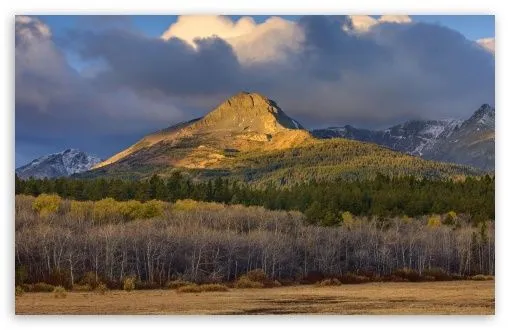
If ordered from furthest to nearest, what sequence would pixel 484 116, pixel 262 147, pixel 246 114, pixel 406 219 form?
pixel 262 147
pixel 406 219
pixel 484 116
pixel 246 114

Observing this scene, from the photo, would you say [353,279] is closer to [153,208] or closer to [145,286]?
[145,286]

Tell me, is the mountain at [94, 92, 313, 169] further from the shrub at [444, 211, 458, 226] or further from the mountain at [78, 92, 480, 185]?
the shrub at [444, 211, 458, 226]

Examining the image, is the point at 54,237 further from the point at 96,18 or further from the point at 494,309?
the point at 494,309

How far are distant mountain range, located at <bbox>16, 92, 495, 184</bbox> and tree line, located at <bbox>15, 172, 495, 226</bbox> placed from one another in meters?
0.21

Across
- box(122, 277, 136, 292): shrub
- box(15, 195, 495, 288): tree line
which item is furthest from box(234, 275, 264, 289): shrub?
box(122, 277, 136, 292): shrub

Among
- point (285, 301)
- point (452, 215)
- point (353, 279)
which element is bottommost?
point (285, 301)

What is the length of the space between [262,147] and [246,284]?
2.89 m

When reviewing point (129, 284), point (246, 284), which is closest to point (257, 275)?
point (246, 284)

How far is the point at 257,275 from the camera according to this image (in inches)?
559

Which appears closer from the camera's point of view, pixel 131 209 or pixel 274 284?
pixel 274 284

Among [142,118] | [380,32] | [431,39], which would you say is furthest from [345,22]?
[142,118]

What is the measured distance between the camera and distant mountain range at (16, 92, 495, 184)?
570 inches

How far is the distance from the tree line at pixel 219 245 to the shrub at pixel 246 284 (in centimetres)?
18

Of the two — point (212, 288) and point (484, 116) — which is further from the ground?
point (484, 116)
